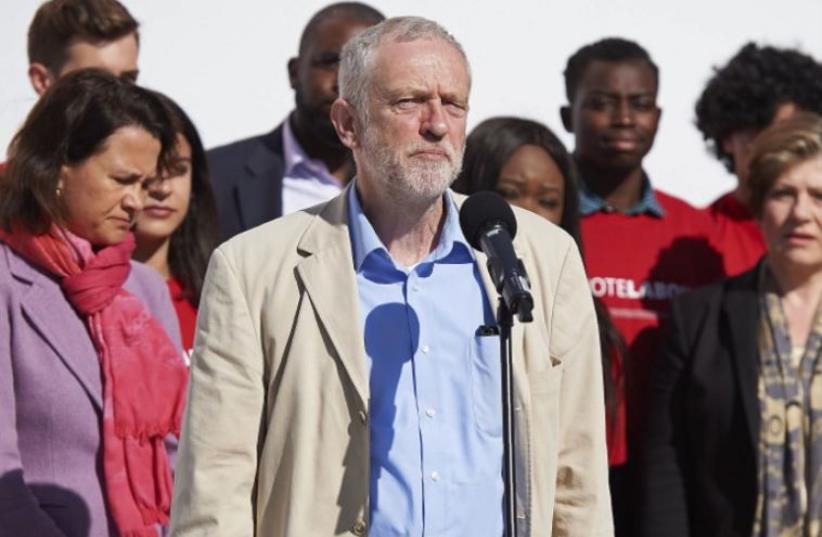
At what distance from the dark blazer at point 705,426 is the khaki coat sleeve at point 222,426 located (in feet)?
6.20

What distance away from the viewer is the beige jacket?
3.95 metres

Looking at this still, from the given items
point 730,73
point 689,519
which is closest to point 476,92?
point 730,73

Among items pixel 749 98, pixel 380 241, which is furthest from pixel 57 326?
pixel 749 98

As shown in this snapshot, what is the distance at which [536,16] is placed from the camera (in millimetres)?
7828

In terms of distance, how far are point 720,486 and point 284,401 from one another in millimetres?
1978

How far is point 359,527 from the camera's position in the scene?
3938mm

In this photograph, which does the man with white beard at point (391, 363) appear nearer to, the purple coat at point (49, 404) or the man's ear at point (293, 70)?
the purple coat at point (49, 404)

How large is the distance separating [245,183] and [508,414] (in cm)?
287

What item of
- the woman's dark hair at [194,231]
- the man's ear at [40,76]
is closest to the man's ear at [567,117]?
the woman's dark hair at [194,231]

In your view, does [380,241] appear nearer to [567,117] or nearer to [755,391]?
[755,391]

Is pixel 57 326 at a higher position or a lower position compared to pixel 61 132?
lower

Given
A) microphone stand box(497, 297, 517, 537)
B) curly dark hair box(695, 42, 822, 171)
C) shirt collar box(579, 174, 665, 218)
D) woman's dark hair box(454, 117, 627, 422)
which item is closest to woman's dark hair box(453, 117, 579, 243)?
woman's dark hair box(454, 117, 627, 422)

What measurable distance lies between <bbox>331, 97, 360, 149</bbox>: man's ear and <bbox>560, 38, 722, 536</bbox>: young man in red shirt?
174cm

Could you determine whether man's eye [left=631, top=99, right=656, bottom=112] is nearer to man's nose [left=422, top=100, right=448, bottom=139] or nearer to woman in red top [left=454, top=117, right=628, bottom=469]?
woman in red top [left=454, top=117, right=628, bottom=469]
